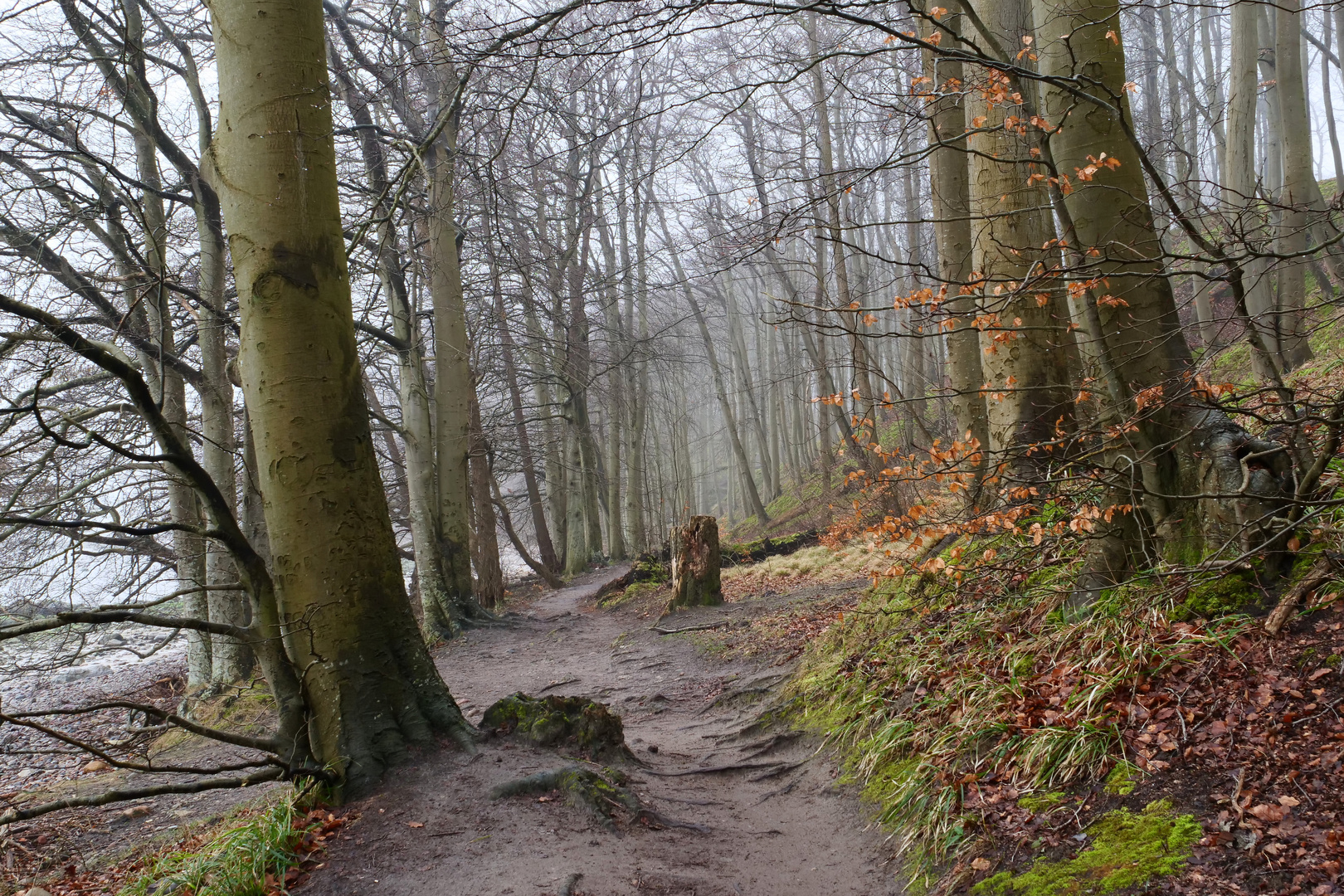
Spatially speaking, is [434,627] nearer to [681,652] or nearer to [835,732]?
[681,652]

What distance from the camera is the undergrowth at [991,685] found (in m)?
3.32

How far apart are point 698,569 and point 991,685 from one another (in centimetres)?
700

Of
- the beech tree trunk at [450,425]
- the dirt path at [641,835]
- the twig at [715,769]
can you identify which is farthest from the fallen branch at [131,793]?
the beech tree trunk at [450,425]

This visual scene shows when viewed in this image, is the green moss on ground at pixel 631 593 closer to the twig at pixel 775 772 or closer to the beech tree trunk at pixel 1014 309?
the twig at pixel 775 772

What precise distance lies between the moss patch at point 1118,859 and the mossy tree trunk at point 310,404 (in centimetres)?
281

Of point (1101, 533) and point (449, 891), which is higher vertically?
point (1101, 533)

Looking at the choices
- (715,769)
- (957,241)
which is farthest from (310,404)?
(957,241)

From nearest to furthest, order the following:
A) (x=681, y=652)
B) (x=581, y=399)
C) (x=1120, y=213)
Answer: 1. (x=1120, y=213)
2. (x=681, y=652)
3. (x=581, y=399)

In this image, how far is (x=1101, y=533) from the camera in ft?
13.3

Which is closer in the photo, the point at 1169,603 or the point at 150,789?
the point at 150,789

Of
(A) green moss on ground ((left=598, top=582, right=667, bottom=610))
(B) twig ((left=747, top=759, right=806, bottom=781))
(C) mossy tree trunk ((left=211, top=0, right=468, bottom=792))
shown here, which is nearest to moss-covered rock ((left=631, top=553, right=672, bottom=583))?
(A) green moss on ground ((left=598, top=582, right=667, bottom=610))

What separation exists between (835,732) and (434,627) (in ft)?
23.3

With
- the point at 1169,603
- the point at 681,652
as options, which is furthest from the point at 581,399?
the point at 1169,603

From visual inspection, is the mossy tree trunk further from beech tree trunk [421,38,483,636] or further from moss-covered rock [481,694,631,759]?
beech tree trunk [421,38,483,636]
